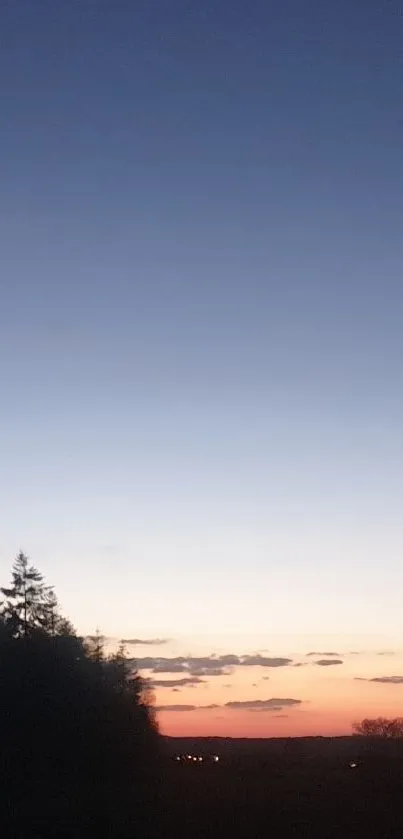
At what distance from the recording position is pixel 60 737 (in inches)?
2156

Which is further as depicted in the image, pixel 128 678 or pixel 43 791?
pixel 128 678

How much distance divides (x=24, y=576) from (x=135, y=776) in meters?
14.3

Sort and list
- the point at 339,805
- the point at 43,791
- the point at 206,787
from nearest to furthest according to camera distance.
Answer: the point at 339,805, the point at 43,791, the point at 206,787

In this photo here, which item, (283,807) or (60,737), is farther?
(60,737)

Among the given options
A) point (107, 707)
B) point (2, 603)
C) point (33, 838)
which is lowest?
point (33, 838)

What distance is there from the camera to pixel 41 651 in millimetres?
55500

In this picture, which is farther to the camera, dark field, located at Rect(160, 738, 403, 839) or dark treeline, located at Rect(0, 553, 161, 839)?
Result: dark treeline, located at Rect(0, 553, 161, 839)

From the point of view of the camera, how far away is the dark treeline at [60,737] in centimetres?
3656

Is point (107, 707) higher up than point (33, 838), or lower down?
higher up

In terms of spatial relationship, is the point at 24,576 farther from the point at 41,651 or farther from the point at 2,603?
the point at 41,651

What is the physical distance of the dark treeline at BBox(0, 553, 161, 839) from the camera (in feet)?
120

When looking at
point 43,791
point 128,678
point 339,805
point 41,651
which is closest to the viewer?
point 339,805

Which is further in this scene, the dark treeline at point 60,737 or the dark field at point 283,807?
the dark treeline at point 60,737

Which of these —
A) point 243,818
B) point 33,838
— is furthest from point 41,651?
point 33,838
